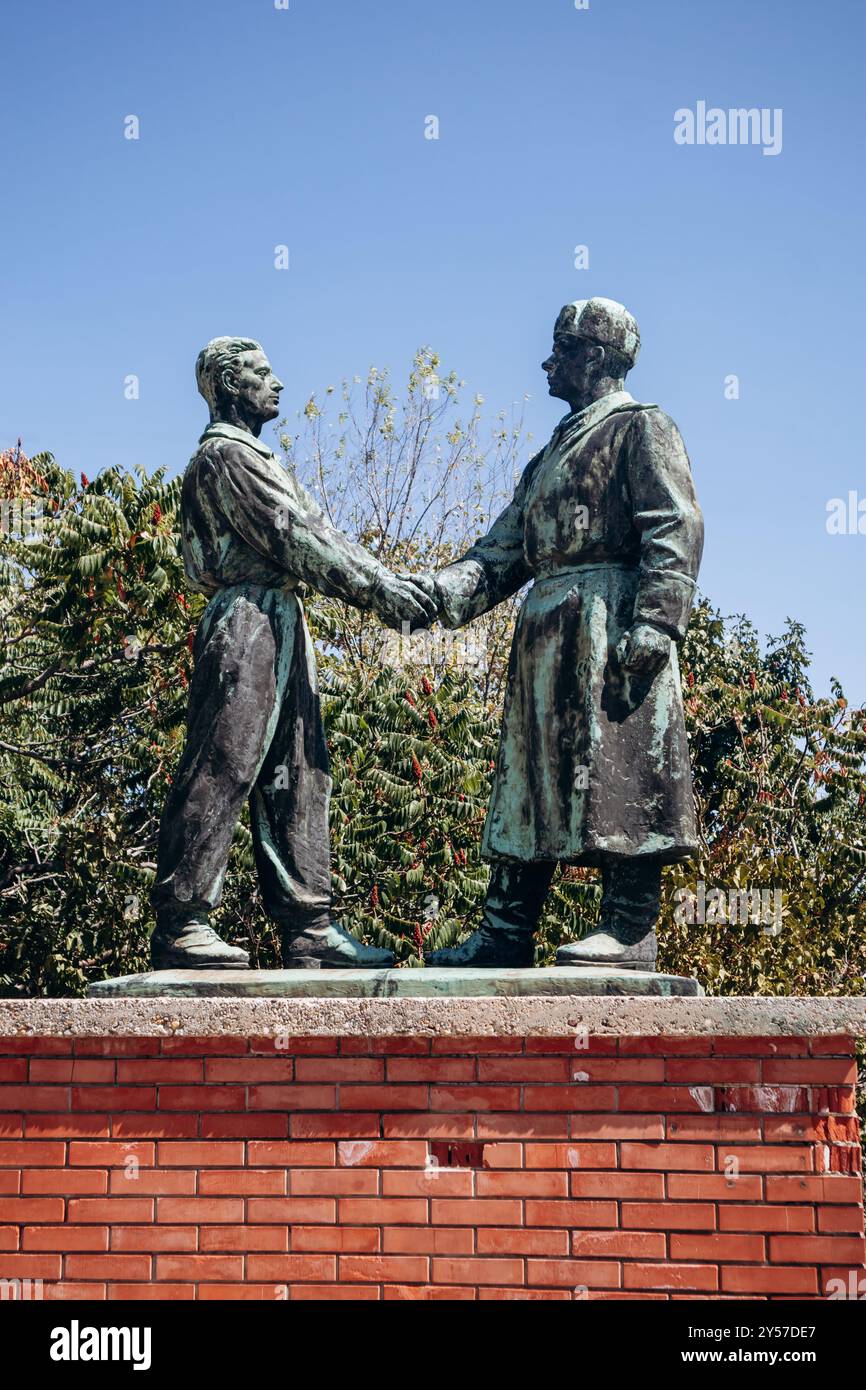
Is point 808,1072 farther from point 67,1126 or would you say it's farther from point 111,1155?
point 67,1126

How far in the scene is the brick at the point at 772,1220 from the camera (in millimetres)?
4406

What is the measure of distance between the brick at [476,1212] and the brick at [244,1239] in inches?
17.5

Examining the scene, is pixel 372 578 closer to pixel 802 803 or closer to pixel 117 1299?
pixel 117 1299

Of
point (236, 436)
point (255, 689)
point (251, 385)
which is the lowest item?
point (255, 689)

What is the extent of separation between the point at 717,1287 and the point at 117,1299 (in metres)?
1.80

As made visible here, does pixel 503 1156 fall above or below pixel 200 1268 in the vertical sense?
above

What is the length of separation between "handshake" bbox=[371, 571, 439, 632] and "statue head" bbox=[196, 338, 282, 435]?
789 millimetres

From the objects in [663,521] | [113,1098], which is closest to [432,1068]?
[113,1098]

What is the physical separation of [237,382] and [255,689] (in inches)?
46.2

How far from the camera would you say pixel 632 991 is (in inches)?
186

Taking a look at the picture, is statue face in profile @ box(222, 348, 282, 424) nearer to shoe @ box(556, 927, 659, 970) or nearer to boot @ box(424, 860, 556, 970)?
boot @ box(424, 860, 556, 970)

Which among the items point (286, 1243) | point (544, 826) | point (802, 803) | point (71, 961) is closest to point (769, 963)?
point (802, 803)

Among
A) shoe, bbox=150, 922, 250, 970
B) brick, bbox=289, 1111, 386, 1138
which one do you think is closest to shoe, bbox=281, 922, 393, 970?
shoe, bbox=150, 922, 250, 970
